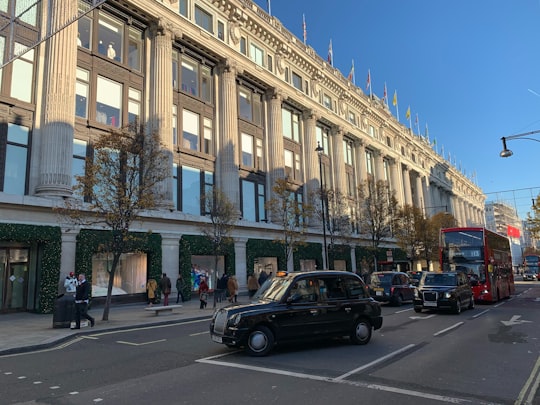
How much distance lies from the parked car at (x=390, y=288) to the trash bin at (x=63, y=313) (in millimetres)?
13809

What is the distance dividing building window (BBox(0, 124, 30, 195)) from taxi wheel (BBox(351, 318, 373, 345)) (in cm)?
1658

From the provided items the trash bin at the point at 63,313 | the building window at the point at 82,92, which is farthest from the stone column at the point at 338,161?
the trash bin at the point at 63,313

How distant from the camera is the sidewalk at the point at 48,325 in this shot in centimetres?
1042

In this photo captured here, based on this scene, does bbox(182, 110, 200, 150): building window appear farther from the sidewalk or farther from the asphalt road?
the asphalt road

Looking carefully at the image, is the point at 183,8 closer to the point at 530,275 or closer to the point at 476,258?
the point at 476,258

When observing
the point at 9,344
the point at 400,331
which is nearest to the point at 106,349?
the point at 9,344

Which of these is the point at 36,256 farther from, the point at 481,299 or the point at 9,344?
the point at 481,299

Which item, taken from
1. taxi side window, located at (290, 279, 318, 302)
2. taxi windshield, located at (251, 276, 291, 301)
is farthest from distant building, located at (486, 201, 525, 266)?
taxi windshield, located at (251, 276, 291, 301)

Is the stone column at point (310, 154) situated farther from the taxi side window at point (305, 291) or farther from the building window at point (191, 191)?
the taxi side window at point (305, 291)

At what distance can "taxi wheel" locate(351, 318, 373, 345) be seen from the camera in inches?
386

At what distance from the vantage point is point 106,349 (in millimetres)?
9883

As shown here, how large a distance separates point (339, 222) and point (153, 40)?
787 inches

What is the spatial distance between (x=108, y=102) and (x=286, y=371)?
2034 cm

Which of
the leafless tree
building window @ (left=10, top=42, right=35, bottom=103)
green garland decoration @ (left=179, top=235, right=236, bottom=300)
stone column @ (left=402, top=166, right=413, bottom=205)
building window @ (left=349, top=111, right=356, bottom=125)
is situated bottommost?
green garland decoration @ (left=179, top=235, right=236, bottom=300)
